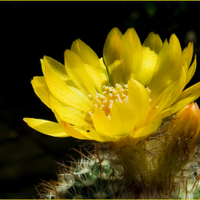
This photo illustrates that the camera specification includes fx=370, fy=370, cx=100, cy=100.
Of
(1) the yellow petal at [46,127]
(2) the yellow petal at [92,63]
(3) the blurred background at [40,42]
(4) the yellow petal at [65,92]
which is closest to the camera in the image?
(1) the yellow petal at [46,127]

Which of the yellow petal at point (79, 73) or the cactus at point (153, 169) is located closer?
the cactus at point (153, 169)

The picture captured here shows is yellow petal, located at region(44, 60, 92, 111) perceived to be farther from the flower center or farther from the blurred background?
the blurred background

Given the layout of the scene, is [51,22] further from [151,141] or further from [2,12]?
[151,141]

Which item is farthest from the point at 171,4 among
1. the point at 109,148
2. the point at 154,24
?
the point at 109,148

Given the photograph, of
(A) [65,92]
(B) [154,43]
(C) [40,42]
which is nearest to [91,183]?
(A) [65,92]

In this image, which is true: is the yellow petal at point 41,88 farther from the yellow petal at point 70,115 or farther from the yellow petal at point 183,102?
the yellow petal at point 183,102

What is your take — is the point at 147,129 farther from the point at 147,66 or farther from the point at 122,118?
the point at 147,66

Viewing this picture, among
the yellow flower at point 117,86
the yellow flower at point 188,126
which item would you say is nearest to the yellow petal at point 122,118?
the yellow flower at point 117,86

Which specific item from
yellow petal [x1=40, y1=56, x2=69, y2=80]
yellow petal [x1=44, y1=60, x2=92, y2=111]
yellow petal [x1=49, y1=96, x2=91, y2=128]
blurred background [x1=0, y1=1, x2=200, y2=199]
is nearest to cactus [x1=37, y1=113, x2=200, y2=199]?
yellow petal [x1=49, y1=96, x2=91, y2=128]
